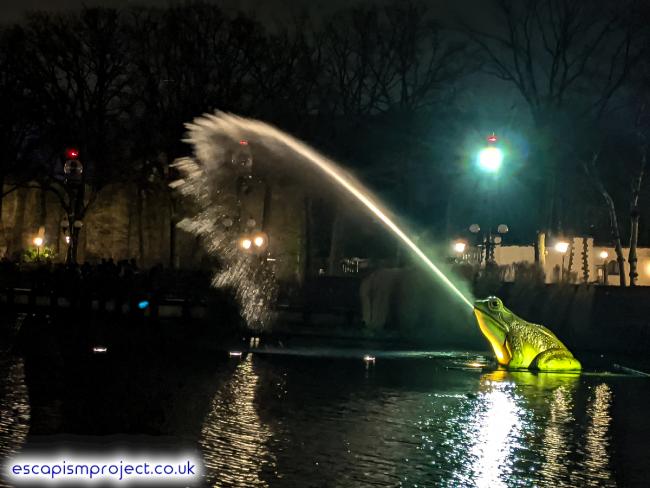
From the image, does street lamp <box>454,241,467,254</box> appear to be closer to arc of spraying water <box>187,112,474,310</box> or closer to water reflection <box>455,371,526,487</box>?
arc of spraying water <box>187,112,474,310</box>

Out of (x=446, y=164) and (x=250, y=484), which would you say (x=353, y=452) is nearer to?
(x=250, y=484)

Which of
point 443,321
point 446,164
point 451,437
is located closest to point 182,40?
point 446,164

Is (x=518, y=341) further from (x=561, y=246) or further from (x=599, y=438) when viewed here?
(x=561, y=246)

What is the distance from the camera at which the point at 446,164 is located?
56.3 metres

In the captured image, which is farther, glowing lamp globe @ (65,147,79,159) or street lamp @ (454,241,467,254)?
street lamp @ (454,241,467,254)

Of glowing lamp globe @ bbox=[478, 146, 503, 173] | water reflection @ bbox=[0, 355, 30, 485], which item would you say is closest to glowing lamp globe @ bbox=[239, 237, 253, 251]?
glowing lamp globe @ bbox=[478, 146, 503, 173]

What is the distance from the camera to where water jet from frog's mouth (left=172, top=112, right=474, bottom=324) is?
124 ft

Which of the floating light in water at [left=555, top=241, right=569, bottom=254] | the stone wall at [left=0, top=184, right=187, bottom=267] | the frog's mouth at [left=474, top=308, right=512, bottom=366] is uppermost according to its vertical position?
the stone wall at [left=0, top=184, right=187, bottom=267]

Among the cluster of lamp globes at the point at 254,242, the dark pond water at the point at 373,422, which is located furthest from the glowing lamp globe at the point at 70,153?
the cluster of lamp globes at the point at 254,242

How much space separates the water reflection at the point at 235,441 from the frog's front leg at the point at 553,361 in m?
8.34

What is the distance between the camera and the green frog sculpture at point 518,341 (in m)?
24.2

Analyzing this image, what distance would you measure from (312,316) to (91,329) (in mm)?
9979

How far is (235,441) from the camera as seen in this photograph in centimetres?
1366

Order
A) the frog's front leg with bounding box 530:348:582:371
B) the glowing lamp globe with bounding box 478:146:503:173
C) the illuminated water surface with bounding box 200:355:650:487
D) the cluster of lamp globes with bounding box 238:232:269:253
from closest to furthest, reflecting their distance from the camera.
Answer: the illuminated water surface with bounding box 200:355:650:487
the glowing lamp globe with bounding box 478:146:503:173
the frog's front leg with bounding box 530:348:582:371
the cluster of lamp globes with bounding box 238:232:269:253
